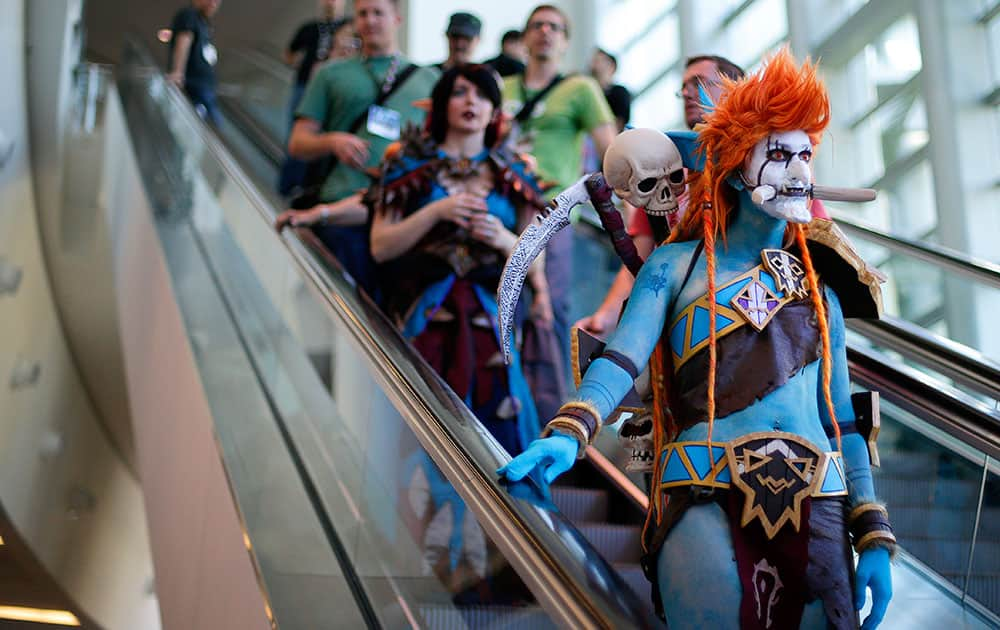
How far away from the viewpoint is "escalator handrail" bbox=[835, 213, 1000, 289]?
4126 mm

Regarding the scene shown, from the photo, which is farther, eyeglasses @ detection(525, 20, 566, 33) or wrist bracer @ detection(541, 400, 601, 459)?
eyeglasses @ detection(525, 20, 566, 33)

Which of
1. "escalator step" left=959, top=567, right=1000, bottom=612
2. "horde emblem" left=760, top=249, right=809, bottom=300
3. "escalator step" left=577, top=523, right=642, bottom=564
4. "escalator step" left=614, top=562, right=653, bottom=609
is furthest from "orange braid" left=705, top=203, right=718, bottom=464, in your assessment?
"escalator step" left=577, top=523, right=642, bottom=564

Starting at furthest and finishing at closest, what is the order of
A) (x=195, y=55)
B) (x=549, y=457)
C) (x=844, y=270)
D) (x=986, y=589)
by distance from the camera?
1. (x=195, y=55)
2. (x=986, y=589)
3. (x=844, y=270)
4. (x=549, y=457)

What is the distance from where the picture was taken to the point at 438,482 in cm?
248

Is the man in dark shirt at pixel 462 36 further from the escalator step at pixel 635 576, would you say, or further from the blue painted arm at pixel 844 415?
the blue painted arm at pixel 844 415

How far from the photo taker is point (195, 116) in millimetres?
6980

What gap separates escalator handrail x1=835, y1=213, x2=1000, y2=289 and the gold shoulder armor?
2016 millimetres

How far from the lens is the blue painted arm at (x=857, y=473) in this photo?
2002 mm

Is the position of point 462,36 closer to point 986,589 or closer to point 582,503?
point 582,503

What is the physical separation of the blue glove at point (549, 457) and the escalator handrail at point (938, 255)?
8.89 ft

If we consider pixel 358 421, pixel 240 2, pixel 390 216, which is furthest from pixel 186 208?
pixel 240 2

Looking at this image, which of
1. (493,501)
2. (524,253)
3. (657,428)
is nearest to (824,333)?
(657,428)

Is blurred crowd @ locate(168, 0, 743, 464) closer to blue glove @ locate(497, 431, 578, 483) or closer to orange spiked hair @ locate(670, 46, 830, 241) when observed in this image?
orange spiked hair @ locate(670, 46, 830, 241)

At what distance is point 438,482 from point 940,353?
1751 millimetres
